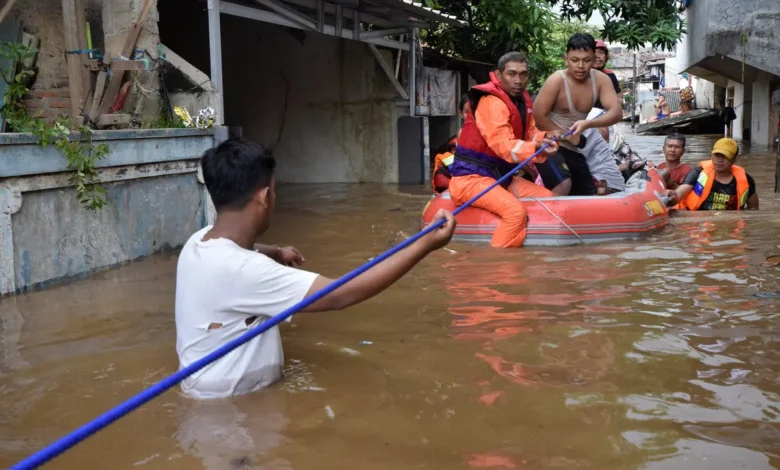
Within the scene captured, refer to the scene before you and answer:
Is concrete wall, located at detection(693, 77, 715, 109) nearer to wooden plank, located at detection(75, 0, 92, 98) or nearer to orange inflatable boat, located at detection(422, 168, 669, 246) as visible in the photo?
orange inflatable boat, located at detection(422, 168, 669, 246)

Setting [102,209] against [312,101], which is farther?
Answer: [312,101]

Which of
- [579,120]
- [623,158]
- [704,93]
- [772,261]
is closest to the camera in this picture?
[772,261]

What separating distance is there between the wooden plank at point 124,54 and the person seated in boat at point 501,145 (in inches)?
108

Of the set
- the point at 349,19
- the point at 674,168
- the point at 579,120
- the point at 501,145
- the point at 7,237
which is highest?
the point at 349,19

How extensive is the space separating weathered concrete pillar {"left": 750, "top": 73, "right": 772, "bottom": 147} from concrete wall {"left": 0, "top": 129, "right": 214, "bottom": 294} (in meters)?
16.6

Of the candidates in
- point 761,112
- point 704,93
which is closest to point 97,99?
point 761,112

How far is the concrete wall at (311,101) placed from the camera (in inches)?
515

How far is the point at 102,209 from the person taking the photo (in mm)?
5723

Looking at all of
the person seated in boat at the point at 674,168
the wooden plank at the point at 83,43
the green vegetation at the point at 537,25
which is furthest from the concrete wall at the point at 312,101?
the wooden plank at the point at 83,43

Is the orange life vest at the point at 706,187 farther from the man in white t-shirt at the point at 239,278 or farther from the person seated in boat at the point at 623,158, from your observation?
the man in white t-shirt at the point at 239,278

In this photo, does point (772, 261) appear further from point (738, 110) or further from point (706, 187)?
point (738, 110)

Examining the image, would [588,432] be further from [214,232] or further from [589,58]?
[589,58]

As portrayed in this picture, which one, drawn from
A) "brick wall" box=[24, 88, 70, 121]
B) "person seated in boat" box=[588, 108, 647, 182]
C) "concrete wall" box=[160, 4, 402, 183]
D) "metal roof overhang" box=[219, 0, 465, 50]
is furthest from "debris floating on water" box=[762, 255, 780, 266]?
"concrete wall" box=[160, 4, 402, 183]

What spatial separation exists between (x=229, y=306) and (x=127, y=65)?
3767mm
